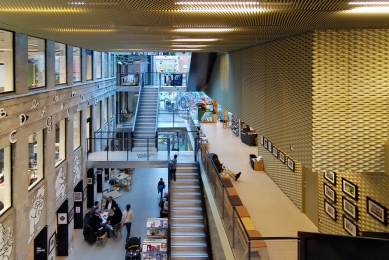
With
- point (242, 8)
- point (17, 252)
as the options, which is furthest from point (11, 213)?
point (242, 8)

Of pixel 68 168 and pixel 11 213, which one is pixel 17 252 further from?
pixel 68 168

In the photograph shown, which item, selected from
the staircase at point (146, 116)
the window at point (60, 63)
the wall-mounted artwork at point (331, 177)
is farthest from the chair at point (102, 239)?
the wall-mounted artwork at point (331, 177)

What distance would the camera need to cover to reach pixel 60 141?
1159 centimetres

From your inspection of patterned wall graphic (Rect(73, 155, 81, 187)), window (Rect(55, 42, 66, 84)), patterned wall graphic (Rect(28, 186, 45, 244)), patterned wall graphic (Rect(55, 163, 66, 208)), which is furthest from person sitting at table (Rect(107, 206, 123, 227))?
window (Rect(55, 42, 66, 84))

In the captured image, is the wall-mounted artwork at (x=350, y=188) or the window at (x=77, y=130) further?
the window at (x=77, y=130)

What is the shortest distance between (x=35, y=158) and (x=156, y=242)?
12.9ft

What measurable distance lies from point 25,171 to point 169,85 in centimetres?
1638

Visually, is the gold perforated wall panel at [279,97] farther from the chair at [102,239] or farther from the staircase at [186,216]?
the chair at [102,239]

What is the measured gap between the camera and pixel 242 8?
440 centimetres

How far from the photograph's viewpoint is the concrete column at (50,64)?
9.92 meters

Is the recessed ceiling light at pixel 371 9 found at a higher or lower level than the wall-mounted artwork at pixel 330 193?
higher

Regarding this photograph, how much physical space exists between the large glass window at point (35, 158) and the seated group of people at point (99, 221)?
365 cm

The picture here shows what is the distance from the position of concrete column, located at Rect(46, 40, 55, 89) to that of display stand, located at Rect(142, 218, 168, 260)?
4.83 meters

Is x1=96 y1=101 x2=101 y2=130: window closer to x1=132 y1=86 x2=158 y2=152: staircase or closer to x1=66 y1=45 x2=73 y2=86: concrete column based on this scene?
x1=132 y1=86 x2=158 y2=152: staircase
